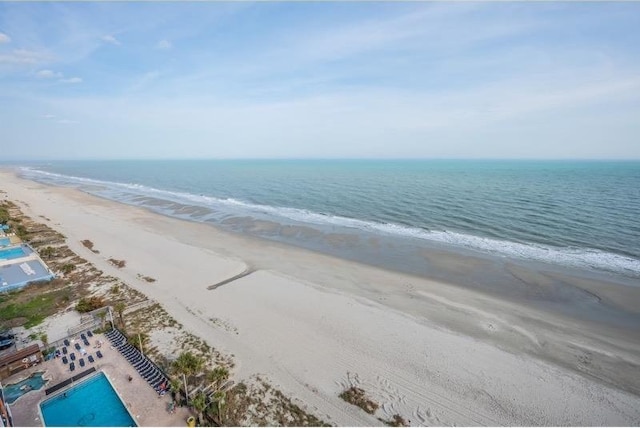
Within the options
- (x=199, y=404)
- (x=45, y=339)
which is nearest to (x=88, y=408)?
(x=199, y=404)

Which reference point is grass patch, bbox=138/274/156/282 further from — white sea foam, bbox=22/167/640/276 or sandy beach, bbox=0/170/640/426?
white sea foam, bbox=22/167/640/276

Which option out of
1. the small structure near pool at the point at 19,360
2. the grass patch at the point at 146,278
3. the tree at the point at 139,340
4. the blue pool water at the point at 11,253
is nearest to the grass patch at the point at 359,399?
the tree at the point at 139,340

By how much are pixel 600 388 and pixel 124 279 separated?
3130 centimetres

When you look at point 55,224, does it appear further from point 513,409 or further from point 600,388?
point 600,388

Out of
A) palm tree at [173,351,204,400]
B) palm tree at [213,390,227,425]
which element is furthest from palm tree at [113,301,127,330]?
palm tree at [213,390,227,425]

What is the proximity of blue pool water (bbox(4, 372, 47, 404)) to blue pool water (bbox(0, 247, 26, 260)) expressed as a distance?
21559mm

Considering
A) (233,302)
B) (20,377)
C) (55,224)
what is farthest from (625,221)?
(55,224)

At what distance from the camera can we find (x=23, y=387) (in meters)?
13.3

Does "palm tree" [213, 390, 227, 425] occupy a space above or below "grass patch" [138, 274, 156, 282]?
below

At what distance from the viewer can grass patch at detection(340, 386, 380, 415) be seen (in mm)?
12633

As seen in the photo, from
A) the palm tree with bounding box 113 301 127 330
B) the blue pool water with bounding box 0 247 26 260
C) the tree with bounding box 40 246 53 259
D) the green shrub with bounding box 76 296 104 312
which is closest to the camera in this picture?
the palm tree with bounding box 113 301 127 330

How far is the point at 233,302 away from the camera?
2127cm

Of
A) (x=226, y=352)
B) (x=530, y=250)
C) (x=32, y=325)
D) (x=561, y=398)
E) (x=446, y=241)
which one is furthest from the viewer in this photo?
(x=446, y=241)

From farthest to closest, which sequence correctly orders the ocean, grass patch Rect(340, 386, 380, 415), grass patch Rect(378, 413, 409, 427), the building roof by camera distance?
1. the ocean
2. the building roof
3. grass patch Rect(340, 386, 380, 415)
4. grass patch Rect(378, 413, 409, 427)
